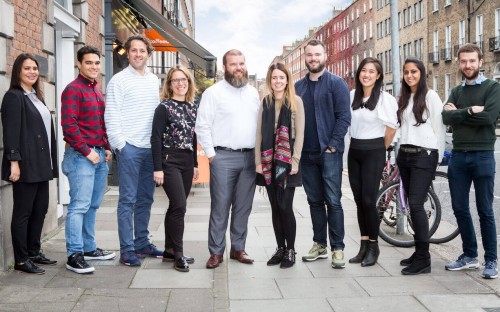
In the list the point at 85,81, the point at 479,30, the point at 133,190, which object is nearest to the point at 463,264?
the point at 133,190

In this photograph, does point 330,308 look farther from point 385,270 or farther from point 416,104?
point 416,104

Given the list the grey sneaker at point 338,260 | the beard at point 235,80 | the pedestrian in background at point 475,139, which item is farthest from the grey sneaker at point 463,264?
the beard at point 235,80

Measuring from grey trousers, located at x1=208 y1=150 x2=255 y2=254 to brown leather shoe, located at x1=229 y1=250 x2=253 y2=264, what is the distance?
1.6 inches

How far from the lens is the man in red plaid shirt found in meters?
5.34

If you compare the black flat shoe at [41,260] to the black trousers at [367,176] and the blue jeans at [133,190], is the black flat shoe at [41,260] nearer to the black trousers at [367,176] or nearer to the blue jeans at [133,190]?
the blue jeans at [133,190]

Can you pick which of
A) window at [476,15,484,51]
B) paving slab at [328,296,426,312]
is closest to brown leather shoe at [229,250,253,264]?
paving slab at [328,296,426,312]

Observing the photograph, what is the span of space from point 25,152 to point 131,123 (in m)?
0.95

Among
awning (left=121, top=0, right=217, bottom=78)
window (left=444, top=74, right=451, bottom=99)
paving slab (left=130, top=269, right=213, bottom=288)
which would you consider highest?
window (left=444, top=74, right=451, bottom=99)

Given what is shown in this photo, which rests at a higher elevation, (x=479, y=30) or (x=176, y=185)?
(x=479, y=30)

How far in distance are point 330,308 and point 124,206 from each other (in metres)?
2.29

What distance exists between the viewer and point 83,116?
17.9 ft

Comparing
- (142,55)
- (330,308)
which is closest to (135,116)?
(142,55)

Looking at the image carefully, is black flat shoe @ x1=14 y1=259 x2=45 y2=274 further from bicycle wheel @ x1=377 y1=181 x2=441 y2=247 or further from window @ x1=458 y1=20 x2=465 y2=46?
window @ x1=458 y1=20 x2=465 y2=46

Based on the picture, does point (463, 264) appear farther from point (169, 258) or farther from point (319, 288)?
point (169, 258)
